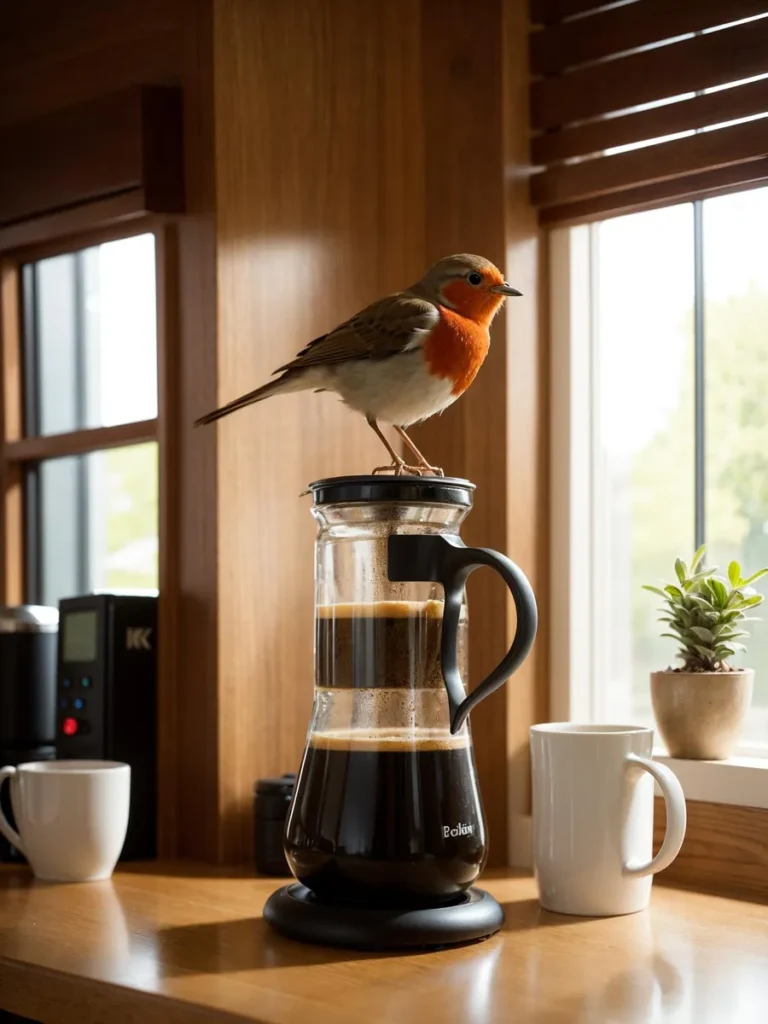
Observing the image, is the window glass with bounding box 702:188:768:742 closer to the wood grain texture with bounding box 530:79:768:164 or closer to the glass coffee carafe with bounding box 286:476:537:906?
the wood grain texture with bounding box 530:79:768:164

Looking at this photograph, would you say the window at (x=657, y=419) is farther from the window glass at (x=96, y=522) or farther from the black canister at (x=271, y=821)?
the window glass at (x=96, y=522)

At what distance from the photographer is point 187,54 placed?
1.64m

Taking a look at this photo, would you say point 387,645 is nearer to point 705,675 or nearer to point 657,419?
point 705,675

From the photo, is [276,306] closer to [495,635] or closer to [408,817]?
[495,635]

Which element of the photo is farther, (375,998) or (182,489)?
(182,489)

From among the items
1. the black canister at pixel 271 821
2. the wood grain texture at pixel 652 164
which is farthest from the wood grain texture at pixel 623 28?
the black canister at pixel 271 821

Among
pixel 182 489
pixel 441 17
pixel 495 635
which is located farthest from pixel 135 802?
pixel 441 17

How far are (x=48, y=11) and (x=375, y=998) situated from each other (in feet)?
4.66

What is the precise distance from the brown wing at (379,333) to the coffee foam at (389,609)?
0.25 meters

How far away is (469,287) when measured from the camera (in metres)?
1.30

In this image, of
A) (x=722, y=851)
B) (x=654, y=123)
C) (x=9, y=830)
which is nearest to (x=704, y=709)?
(x=722, y=851)

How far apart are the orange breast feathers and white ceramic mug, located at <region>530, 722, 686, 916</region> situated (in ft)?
1.21

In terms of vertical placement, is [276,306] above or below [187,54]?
below

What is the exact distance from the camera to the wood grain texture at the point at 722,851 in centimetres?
145
